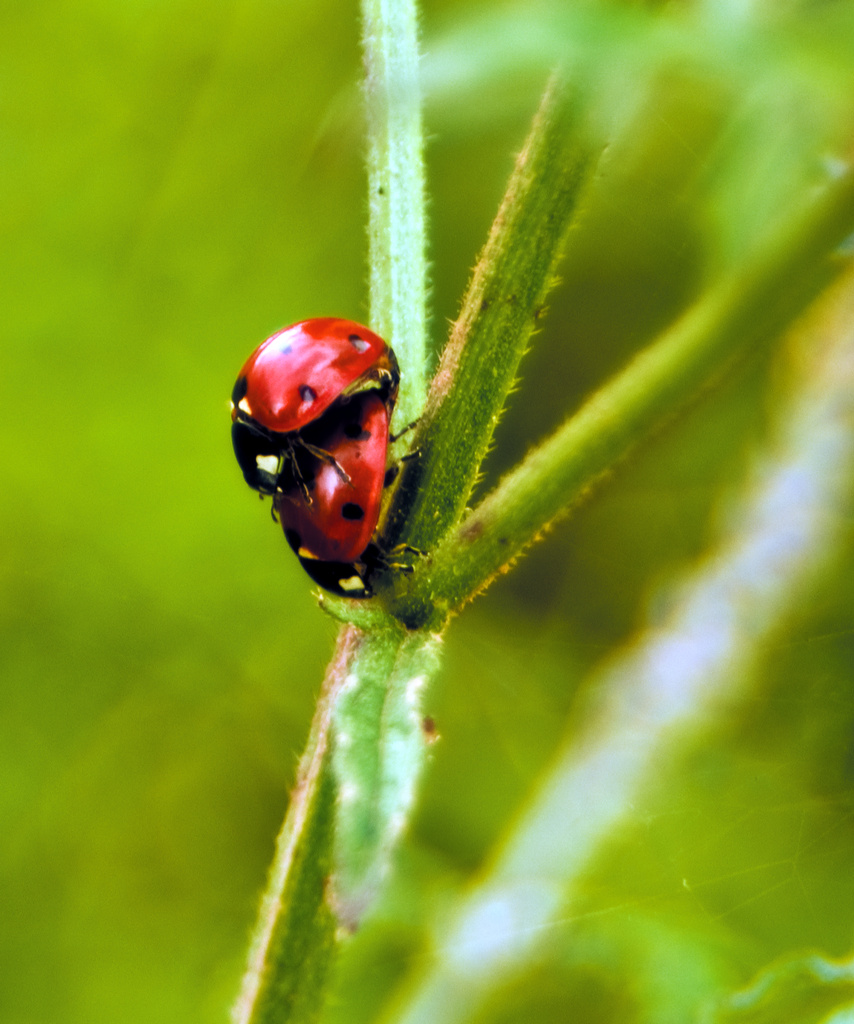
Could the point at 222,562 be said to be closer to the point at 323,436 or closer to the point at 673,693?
the point at 673,693

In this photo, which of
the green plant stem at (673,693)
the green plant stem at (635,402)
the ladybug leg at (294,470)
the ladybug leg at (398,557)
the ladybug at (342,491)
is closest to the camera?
the green plant stem at (635,402)

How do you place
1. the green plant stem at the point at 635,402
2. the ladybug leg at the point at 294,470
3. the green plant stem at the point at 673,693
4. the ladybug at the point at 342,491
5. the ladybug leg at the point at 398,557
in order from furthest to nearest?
1. the green plant stem at the point at 673,693
2. the ladybug leg at the point at 294,470
3. the ladybug at the point at 342,491
4. the ladybug leg at the point at 398,557
5. the green plant stem at the point at 635,402

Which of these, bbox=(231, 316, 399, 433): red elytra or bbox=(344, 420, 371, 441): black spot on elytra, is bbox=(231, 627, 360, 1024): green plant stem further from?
bbox=(231, 316, 399, 433): red elytra

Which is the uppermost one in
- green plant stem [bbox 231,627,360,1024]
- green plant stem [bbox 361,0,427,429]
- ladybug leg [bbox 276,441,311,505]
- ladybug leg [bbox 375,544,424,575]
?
green plant stem [bbox 361,0,427,429]

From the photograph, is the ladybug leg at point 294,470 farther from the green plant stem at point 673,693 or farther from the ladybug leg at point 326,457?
the green plant stem at point 673,693

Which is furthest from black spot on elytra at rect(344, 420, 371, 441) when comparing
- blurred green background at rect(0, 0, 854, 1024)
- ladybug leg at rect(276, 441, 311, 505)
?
blurred green background at rect(0, 0, 854, 1024)

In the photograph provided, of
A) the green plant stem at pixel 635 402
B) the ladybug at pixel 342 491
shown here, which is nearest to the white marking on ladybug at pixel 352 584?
the ladybug at pixel 342 491

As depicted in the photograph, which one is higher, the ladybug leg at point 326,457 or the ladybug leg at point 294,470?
the ladybug leg at point 326,457
